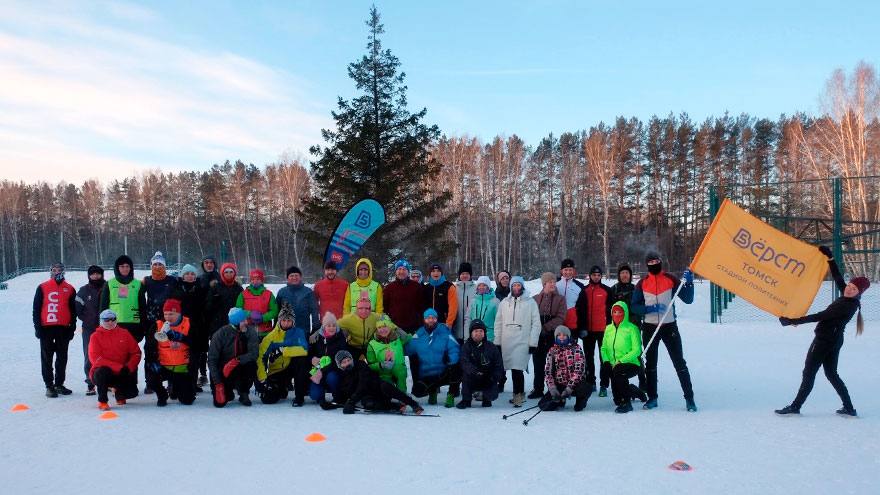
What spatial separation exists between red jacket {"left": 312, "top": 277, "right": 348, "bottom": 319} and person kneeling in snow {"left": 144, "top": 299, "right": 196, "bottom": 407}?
1.77 metres

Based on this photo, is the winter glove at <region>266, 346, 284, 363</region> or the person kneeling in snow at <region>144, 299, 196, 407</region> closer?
the person kneeling in snow at <region>144, 299, 196, 407</region>

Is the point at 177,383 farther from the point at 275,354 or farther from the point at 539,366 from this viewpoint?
the point at 539,366

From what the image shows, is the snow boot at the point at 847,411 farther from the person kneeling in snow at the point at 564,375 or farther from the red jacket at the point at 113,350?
the red jacket at the point at 113,350

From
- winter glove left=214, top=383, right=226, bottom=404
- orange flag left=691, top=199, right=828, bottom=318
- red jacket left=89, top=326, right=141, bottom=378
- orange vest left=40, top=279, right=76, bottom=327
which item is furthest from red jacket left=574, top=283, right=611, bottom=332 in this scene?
orange vest left=40, top=279, right=76, bottom=327

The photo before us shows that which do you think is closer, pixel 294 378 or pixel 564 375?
pixel 564 375

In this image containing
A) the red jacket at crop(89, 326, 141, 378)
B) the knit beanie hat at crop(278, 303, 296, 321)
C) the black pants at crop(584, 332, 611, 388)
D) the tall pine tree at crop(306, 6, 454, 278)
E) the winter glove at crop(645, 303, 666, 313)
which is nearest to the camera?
the red jacket at crop(89, 326, 141, 378)

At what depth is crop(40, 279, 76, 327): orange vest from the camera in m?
7.61

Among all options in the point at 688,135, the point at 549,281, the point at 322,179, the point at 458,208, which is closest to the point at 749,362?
the point at 549,281

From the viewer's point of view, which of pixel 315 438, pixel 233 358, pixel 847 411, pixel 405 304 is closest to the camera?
pixel 315 438

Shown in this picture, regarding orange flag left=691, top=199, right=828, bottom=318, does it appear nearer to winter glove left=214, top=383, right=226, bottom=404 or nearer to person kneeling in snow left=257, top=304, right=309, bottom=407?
person kneeling in snow left=257, top=304, right=309, bottom=407

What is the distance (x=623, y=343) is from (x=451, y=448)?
2643 millimetres

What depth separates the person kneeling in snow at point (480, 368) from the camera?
23.0ft

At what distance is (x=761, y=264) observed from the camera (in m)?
6.91

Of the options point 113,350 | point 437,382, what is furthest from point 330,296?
point 113,350
